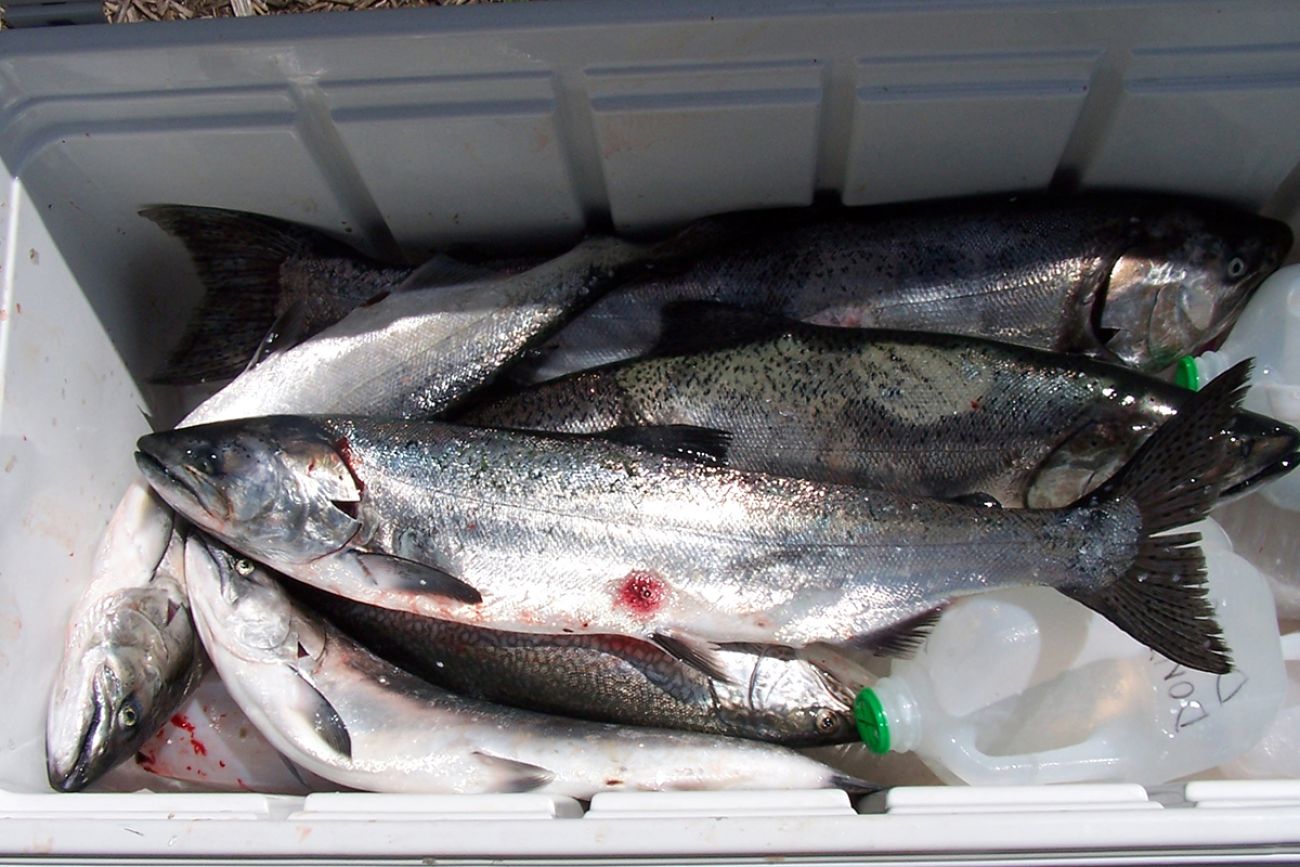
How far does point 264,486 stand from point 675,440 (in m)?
0.67

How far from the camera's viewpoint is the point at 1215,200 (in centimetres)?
183

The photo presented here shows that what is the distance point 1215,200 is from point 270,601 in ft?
6.24

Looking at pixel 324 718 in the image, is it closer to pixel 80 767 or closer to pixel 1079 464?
pixel 80 767

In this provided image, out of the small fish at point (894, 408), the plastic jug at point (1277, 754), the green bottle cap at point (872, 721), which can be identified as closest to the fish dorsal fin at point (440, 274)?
the small fish at point (894, 408)

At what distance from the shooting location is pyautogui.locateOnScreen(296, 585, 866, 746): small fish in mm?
1688

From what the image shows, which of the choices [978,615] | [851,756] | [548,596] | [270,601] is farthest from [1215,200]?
[270,601]

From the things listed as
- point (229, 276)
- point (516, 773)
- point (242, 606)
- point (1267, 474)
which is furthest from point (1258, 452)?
point (229, 276)

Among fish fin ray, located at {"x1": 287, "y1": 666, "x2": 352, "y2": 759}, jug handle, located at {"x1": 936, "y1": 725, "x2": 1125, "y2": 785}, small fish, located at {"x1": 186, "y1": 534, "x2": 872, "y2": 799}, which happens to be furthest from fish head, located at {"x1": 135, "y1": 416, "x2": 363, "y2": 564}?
jug handle, located at {"x1": 936, "y1": 725, "x2": 1125, "y2": 785}

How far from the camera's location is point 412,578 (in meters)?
1.54

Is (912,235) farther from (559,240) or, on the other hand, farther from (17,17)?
(17,17)

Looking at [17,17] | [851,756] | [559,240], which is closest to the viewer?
[17,17]

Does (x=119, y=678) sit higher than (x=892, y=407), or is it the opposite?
(x=892, y=407)

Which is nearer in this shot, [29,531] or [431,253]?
[29,531]

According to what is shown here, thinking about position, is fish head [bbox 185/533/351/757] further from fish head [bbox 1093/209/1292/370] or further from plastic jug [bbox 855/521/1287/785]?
fish head [bbox 1093/209/1292/370]
